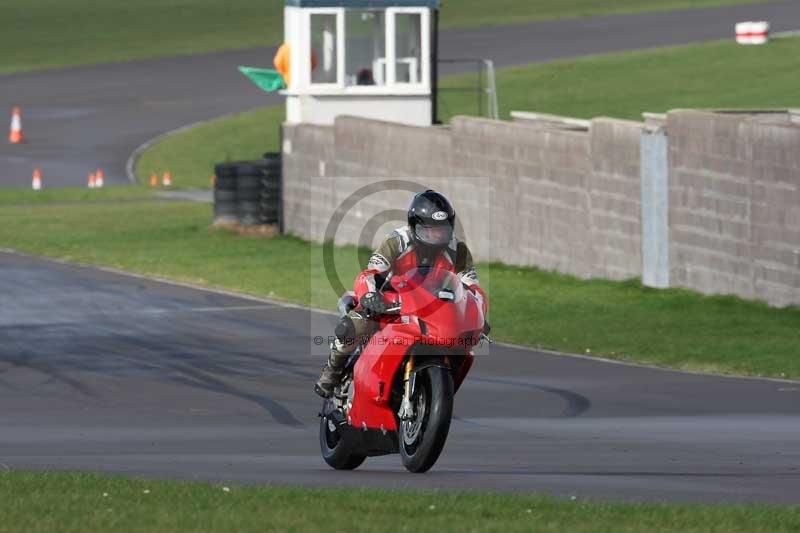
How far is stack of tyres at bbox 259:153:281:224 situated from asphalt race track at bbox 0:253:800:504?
9412 mm

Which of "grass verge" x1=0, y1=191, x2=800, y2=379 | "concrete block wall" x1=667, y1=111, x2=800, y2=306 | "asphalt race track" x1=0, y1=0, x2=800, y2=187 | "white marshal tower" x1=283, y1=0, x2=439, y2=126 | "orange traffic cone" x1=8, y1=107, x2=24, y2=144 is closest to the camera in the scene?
"grass verge" x1=0, y1=191, x2=800, y2=379

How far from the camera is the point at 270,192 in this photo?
32.8 metres

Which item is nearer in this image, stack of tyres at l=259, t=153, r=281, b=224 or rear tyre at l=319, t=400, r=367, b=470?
rear tyre at l=319, t=400, r=367, b=470

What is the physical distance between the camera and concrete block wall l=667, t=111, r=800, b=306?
69.7ft

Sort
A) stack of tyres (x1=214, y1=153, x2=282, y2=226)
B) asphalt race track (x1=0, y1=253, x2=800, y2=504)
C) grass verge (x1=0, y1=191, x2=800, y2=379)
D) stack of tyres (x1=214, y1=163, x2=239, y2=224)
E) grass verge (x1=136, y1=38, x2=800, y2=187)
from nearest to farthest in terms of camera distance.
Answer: asphalt race track (x1=0, y1=253, x2=800, y2=504), grass verge (x1=0, y1=191, x2=800, y2=379), stack of tyres (x1=214, y1=163, x2=239, y2=224), stack of tyres (x1=214, y1=153, x2=282, y2=226), grass verge (x1=136, y1=38, x2=800, y2=187)

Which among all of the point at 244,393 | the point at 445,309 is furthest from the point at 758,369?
the point at 445,309

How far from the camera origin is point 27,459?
39.3 feet

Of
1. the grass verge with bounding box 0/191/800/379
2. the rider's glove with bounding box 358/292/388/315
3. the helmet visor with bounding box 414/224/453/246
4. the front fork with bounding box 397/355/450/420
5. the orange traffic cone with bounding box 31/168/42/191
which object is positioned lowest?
the orange traffic cone with bounding box 31/168/42/191

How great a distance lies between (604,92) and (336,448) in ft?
128

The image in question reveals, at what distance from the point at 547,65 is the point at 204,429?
42181mm

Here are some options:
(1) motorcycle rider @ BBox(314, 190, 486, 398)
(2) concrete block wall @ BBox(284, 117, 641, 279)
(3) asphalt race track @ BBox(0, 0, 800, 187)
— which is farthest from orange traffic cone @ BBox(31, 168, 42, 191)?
(1) motorcycle rider @ BBox(314, 190, 486, 398)

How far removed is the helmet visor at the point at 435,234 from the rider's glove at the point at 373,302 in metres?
0.42

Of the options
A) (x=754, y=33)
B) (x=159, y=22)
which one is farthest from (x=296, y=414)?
(x=159, y=22)

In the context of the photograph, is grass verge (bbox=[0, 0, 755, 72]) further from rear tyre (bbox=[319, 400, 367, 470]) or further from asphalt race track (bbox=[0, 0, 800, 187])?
rear tyre (bbox=[319, 400, 367, 470])
